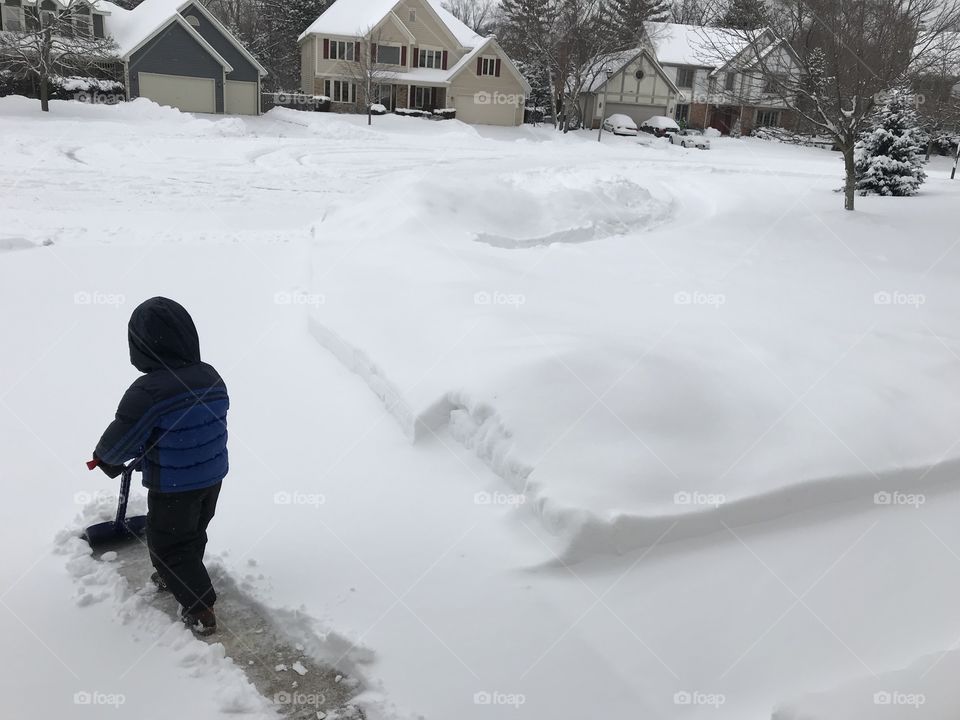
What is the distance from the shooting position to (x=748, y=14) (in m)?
14.5

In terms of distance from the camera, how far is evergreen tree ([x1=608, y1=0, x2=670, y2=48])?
1745 inches

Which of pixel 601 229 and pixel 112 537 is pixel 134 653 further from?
pixel 601 229

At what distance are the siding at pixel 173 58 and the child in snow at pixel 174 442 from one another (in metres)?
35.2

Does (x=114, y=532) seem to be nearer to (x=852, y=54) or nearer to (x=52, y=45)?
(x=852, y=54)

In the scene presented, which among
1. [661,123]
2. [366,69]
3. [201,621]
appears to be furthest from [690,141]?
[201,621]

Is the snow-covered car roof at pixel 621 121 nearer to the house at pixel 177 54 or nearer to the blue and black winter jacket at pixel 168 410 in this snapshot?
the house at pixel 177 54

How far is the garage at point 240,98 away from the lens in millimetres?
35875

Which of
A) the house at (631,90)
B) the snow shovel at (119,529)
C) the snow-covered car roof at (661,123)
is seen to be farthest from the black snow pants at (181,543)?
the house at (631,90)

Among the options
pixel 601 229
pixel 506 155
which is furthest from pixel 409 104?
pixel 601 229

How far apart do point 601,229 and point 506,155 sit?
14800 mm

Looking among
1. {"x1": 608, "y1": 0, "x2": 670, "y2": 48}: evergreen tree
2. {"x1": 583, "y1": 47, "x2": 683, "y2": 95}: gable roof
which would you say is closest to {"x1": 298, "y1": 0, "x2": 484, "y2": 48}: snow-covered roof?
{"x1": 583, "y1": 47, "x2": 683, "y2": 95}: gable roof

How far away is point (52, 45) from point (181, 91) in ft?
20.1

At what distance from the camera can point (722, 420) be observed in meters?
5.08

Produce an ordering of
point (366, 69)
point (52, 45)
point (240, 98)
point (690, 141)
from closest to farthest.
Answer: point (52, 45) → point (240, 98) → point (366, 69) → point (690, 141)
